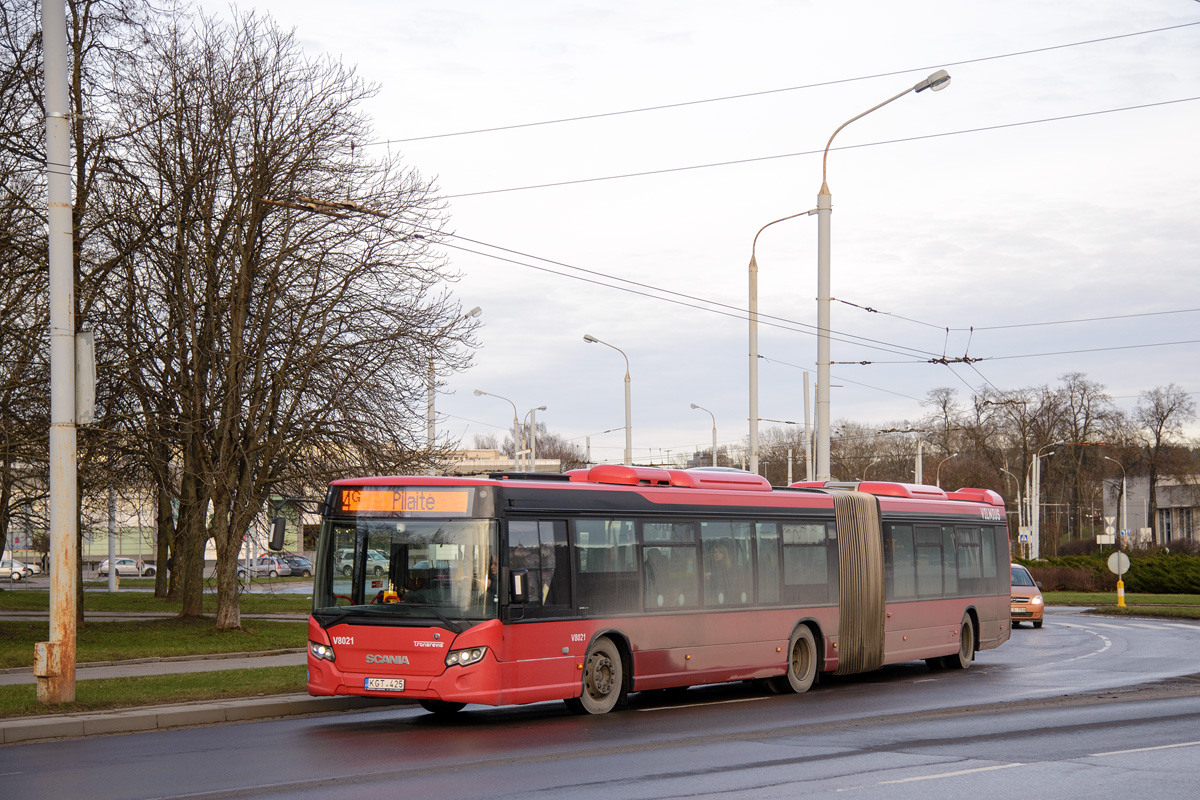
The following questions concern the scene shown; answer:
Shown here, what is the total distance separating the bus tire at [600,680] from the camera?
14.5m

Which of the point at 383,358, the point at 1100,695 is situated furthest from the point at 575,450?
the point at 1100,695

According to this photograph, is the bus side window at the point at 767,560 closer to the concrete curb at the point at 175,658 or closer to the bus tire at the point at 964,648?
the bus tire at the point at 964,648

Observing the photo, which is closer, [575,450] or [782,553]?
[782,553]

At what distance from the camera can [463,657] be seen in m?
13.1

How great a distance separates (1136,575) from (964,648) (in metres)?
35.3

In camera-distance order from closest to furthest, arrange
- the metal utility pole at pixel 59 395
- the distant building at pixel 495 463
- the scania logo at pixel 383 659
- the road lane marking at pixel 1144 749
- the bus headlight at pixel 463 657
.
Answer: the road lane marking at pixel 1144 749 → the bus headlight at pixel 463 657 → the scania logo at pixel 383 659 → the metal utility pole at pixel 59 395 → the distant building at pixel 495 463

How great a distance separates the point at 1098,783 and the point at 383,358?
729 inches

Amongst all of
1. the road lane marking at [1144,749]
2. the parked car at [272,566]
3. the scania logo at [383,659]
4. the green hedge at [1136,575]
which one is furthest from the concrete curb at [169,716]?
the parked car at [272,566]

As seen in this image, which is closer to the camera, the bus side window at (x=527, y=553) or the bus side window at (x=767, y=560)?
the bus side window at (x=527, y=553)

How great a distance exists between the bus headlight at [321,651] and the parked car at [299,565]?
6621 centimetres

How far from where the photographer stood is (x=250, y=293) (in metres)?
25.5

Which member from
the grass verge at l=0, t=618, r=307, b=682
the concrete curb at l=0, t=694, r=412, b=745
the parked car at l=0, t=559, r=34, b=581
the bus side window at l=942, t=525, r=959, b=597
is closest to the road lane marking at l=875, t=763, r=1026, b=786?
the concrete curb at l=0, t=694, r=412, b=745

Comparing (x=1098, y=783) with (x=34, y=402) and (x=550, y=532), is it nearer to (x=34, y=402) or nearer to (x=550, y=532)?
(x=550, y=532)

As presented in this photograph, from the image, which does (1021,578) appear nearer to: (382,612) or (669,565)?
(669,565)
